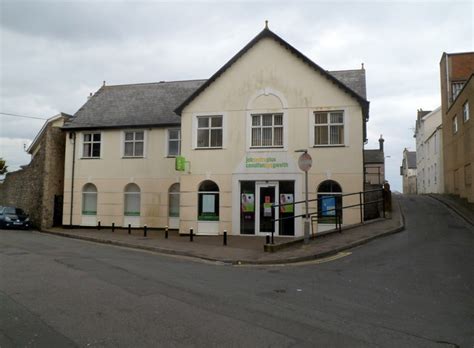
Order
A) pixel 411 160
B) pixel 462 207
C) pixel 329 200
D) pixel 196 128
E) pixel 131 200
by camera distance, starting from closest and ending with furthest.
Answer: pixel 329 200, pixel 196 128, pixel 462 207, pixel 131 200, pixel 411 160

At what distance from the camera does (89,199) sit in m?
24.6

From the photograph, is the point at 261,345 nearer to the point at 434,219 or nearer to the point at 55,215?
the point at 434,219

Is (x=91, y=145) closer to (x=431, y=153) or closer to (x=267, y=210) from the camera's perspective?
(x=267, y=210)

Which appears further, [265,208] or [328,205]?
[265,208]

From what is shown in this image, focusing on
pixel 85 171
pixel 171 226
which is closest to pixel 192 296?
pixel 171 226

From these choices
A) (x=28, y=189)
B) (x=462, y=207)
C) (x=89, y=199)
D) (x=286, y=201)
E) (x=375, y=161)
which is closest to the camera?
(x=286, y=201)

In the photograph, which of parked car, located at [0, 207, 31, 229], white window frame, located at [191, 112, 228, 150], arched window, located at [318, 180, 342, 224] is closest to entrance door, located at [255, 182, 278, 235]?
arched window, located at [318, 180, 342, 224]

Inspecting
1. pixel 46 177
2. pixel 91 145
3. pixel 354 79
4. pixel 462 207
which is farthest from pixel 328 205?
pixel 46 177

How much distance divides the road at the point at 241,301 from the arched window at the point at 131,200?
10738mm

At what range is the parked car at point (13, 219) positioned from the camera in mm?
25375

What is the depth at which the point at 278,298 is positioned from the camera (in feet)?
25.4

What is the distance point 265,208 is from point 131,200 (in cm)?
→ 889

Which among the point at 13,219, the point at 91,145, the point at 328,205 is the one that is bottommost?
the point at 13,219

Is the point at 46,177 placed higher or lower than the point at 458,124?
lower
